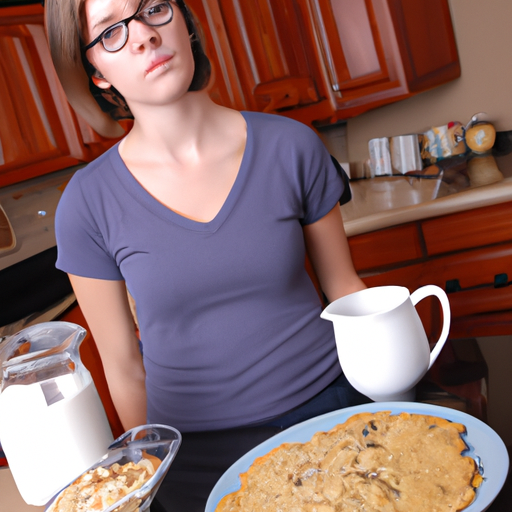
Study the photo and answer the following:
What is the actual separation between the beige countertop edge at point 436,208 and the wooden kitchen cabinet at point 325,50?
427 millimetres

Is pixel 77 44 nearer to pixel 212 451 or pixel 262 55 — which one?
pixel 212 451

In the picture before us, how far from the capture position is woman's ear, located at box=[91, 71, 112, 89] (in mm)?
868

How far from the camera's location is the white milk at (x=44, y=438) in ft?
1.93

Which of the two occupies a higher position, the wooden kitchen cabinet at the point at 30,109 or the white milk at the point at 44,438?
the wooden kitchen cabinet at the point at 30,109

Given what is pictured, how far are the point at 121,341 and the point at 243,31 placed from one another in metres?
1.35

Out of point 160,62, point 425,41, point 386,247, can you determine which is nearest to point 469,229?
point 386,247

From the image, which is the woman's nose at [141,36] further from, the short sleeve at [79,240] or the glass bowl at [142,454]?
the glass bowl at [142,454]

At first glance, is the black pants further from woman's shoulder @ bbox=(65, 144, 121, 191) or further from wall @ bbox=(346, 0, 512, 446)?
wall @ bbox=(346, 0, 512, 446)

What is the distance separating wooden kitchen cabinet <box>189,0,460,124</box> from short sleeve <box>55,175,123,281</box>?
4.03 feet

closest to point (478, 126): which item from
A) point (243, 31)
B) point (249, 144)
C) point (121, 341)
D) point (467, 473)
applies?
point (243, 31)

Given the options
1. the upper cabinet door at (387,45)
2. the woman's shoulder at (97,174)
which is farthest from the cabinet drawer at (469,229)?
the woman's shoulder at (97,174)

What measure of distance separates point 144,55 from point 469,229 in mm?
1432

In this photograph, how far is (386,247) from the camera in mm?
2002

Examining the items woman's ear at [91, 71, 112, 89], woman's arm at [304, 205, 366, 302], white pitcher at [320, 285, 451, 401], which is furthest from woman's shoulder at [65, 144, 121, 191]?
white pitcher at [320, 285, 451, 401]
